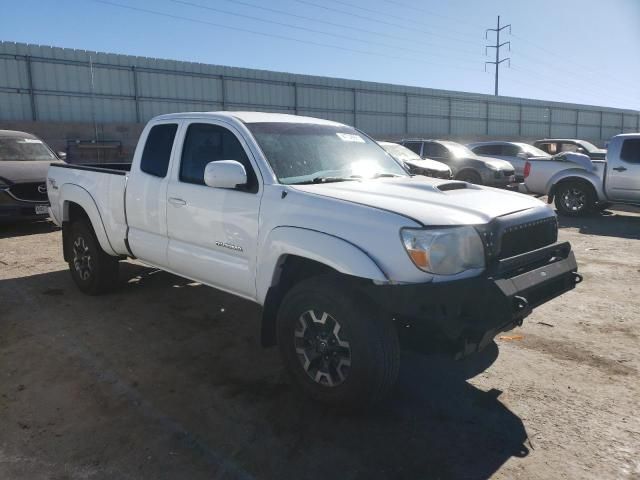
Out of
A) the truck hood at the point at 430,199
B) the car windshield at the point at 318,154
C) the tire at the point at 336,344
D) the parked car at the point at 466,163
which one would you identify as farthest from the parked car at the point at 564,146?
the tire at the point at 336,344

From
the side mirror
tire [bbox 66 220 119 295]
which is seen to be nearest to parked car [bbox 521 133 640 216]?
the side mirror

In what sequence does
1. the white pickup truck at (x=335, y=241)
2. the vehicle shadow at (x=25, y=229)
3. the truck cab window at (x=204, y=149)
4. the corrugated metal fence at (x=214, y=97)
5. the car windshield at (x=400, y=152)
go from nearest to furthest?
the white pickup truck at (x=335, y=241), the truck cab window at (x=204, y=149), the vehicle shadow at (x=25, y=229), the car windshield at (x=400, y=152), the corrugated metal fence at (x=214, y=97)

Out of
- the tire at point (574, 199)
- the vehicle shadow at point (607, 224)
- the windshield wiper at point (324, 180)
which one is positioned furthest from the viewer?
the tire at point (574, 199)

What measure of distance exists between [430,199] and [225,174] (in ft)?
4.54

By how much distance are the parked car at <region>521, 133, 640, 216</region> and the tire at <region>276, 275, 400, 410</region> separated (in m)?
9.23

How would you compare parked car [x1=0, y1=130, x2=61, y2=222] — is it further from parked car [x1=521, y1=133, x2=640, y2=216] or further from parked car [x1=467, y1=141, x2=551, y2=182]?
parked car [x1=467, y1=141, x2=551, y2=182]

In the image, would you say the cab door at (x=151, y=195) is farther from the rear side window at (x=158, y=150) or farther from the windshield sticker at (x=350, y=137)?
the windshield sticker at (x=350, y=137)

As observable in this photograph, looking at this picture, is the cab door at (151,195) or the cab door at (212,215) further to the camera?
the cab door at (151,195)

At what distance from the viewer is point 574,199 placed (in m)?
11.2

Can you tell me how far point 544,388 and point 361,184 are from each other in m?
1.92

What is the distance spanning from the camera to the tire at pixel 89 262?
5.39 m

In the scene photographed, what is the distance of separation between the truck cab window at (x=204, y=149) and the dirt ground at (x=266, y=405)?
1.45 m

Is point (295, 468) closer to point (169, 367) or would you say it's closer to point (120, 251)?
point (169, 367)

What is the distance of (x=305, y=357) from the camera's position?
3.26 m
